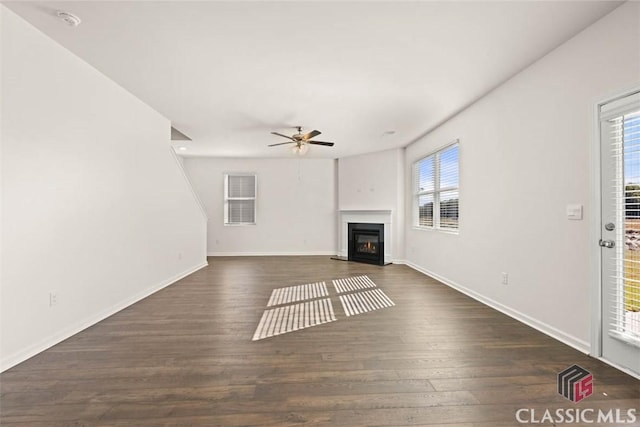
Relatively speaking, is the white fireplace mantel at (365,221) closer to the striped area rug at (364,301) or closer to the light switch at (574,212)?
the striped area rug at (364,301)

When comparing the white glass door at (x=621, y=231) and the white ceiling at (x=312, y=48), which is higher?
the white ceiling at (x=312, y=48)

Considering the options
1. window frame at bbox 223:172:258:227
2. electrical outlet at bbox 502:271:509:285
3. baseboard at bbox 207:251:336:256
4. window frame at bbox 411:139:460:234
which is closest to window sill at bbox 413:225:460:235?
window frame at bbox 411:139:460:234

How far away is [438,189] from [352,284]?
2.23 meters

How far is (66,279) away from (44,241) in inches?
16.7

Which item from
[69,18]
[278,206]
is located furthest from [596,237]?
[278,206]

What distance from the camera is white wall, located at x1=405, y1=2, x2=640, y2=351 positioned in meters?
2.21

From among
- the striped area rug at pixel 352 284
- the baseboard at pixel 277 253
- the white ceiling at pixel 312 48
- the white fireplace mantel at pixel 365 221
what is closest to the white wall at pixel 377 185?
the white fireplace mantel at pixel 365 221

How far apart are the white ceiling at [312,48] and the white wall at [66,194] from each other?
0.95 feet

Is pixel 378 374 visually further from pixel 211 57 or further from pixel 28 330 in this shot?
pixel 211 57

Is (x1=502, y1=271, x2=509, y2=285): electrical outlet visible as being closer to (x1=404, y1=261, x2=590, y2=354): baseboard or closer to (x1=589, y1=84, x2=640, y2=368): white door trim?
(x1=404, y1=261, x2=590, y2=354): baseboard

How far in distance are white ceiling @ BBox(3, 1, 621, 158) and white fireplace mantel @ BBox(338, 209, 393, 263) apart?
2832mm

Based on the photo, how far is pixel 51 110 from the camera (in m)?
2.46

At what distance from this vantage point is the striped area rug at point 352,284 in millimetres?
4270

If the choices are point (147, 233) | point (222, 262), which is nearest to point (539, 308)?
point (147, 233)
